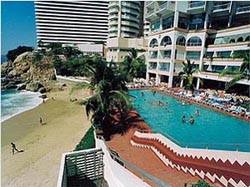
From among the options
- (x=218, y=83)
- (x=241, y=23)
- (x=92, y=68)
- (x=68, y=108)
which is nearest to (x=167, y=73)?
(x=218, y=83)

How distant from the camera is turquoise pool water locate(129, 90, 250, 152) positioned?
11938mm

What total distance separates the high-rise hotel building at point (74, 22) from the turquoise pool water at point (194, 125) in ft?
226

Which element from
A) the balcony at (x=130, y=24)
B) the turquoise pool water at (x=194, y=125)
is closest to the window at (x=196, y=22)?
the turquoise pool water at (x=194, y=125)

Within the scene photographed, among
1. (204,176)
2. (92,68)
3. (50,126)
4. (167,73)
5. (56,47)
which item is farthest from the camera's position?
(56,47)

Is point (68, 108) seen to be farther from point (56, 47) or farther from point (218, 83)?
point (56, 47)

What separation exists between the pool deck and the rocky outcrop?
31538 millimetres

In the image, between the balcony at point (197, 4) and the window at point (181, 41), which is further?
the window at point (181, 41)

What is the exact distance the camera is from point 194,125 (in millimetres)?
15445

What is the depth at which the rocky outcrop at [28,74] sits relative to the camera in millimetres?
44719

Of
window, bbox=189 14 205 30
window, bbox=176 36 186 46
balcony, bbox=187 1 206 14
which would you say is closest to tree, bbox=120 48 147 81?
window, bbox=176 36 186 46

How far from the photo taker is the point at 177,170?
8977mm

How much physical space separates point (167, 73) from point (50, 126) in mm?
17209

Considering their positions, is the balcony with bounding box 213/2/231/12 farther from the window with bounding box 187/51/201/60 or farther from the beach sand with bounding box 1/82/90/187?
the beach sand with bounding box 1/82/90/187

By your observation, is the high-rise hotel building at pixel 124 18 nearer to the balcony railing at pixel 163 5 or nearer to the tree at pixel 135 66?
the tree at pixel 135 66
